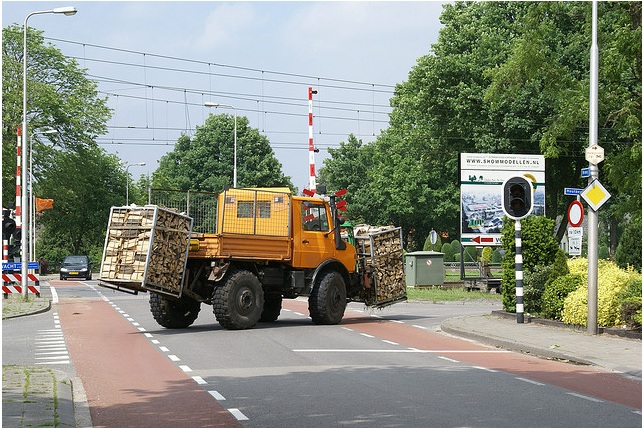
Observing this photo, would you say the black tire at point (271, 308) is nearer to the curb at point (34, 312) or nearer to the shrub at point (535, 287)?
the shrub at point (535, 287)

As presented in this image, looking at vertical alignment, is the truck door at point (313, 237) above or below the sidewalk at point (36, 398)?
above

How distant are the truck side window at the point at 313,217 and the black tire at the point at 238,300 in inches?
79.0

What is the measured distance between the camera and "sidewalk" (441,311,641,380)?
15102mm

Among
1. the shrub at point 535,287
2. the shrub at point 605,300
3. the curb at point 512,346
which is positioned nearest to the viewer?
the curb at point 512,346

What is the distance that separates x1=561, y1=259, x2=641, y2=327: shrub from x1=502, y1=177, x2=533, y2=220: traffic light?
202 centimetres

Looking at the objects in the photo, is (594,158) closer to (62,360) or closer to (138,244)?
(138,244)

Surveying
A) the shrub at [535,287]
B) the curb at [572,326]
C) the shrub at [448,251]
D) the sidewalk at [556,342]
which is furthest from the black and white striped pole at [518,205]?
the shrub at [448,251]

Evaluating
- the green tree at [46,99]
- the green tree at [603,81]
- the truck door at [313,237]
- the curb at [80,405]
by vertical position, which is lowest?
the curb at [80,405]

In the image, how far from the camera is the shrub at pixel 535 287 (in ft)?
74.6

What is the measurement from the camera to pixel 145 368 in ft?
48.4

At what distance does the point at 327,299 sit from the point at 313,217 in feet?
6.02

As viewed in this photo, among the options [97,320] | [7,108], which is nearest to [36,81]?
[7,108]

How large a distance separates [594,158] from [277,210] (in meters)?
6.84

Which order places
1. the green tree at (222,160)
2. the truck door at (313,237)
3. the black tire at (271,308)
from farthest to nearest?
the green tree at (222,160) → the black tire at (271,308) → the truck door at (313,237)
